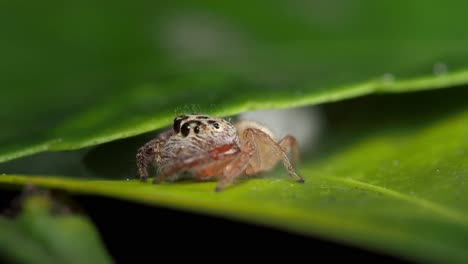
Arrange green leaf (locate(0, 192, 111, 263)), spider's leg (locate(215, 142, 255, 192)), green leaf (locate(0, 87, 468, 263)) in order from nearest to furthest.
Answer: green leaf (locate(0, 87, 468, 263)), green leaf (locate(0, 192, 111, 263)), spider's leg (locate(215, 142, 255, 192))

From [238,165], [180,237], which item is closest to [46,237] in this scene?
[180,237]

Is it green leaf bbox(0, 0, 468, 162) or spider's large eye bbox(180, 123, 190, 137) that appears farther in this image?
spider's large eye bbox(180, 123, 190, 137)

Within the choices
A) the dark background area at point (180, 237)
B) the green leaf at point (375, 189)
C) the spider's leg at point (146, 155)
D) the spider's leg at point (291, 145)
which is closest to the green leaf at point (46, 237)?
the green leaf at point (375, 189)

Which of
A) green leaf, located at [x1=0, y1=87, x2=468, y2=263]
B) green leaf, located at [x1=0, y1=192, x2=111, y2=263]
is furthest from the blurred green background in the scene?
green leaf, located at [x1=0, y1=192, x2=111, y2=263]

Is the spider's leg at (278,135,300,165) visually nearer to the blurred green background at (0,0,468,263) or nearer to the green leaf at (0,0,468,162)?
the blurred green background at (0,0,468,263)

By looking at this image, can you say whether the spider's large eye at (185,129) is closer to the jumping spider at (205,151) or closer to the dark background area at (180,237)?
the jumping spider at (205,151)

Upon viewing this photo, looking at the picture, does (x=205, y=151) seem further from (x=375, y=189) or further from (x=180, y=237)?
(x=375, y=189)
